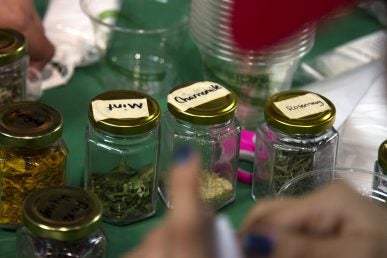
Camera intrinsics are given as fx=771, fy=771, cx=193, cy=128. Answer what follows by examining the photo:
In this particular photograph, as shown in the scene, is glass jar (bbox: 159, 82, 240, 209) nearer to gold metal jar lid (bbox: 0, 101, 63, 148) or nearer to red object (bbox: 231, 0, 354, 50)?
gold metal jar lid (bbox: 0, 101, 63, 148)

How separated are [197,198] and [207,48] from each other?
0.57 m

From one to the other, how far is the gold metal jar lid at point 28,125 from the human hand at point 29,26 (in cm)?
16

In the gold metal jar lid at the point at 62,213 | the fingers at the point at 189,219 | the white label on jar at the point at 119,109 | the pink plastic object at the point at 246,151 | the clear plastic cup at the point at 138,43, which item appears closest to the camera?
the fingers at the point at 189,219

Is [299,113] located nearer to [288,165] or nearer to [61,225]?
[288,165]

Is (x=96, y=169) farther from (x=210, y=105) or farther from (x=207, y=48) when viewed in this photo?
(x=207, y=48)

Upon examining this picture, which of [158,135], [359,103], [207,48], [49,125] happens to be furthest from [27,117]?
[359,103]

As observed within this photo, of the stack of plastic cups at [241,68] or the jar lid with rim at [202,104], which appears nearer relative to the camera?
the jar lid with rim at [202,104]

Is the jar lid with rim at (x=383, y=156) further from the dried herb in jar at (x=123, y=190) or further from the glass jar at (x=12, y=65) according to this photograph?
the glass jar at (x=12, y=65)

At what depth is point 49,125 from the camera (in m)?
0.75

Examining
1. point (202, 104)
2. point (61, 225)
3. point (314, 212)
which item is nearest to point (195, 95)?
point (202, 104)

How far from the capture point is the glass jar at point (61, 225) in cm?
65

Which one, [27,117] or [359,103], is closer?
[27,117]

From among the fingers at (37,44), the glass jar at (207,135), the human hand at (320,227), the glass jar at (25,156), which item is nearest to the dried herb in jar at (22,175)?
the glass jar at (25,156)

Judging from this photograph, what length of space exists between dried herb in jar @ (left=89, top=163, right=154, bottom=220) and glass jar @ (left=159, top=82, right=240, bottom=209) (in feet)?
0.09
